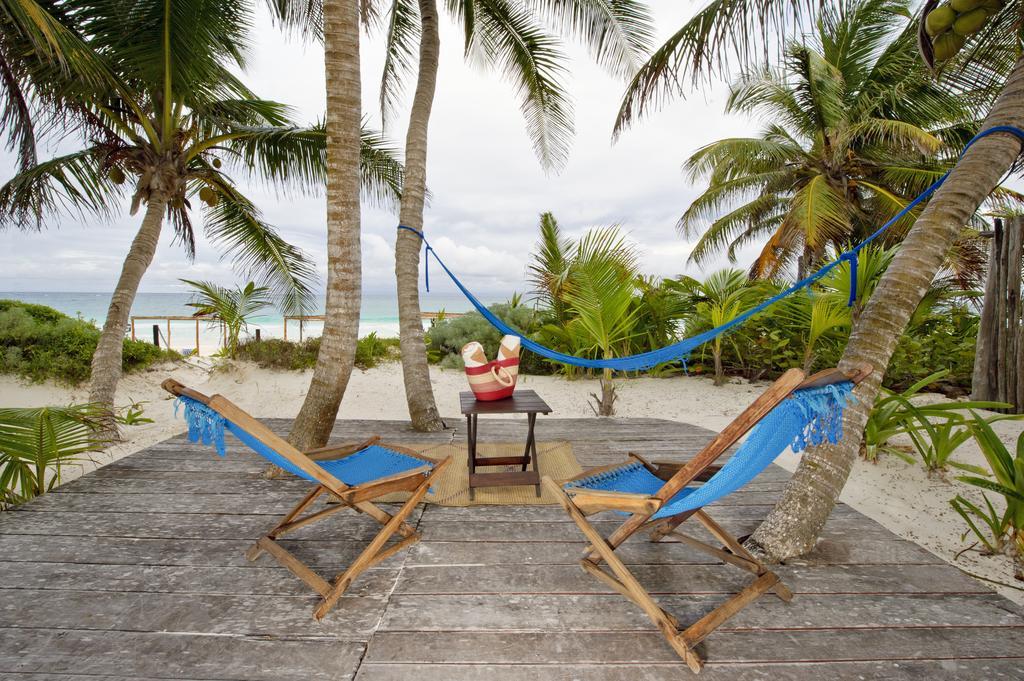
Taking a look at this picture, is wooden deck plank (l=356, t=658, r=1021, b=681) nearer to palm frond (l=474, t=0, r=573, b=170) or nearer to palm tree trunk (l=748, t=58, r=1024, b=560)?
palm tree trunk (l=748, t=58, r=1024, b=560)

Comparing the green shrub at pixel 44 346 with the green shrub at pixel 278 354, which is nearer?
the green shrub at pixel 44 346

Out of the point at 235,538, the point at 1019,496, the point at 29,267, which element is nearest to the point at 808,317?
the point at 1019,496

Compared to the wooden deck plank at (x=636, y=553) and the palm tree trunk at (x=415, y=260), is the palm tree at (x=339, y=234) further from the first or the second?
the wooden deck plank at (x=636, y=553)

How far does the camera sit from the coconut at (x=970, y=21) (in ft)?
6.59

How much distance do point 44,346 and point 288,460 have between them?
7.25 m

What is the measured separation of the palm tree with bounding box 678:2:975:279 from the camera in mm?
8477

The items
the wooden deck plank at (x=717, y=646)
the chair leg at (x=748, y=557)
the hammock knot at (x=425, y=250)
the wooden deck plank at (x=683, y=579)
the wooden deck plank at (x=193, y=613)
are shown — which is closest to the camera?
the wooden deck plank at (x=717, y=646)

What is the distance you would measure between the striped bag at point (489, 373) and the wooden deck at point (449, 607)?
596 mm

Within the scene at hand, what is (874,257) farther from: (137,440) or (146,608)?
(137,440)

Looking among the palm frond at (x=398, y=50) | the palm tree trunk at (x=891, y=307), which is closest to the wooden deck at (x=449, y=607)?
the palm tree trunk at (x=891, y=307)

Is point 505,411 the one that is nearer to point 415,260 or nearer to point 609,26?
point 415,260

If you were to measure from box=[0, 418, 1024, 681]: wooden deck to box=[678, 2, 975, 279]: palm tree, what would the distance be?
7572 millimetres

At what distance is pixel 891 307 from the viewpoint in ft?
6.08

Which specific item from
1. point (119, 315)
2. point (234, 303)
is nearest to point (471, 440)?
point (119, 315)
